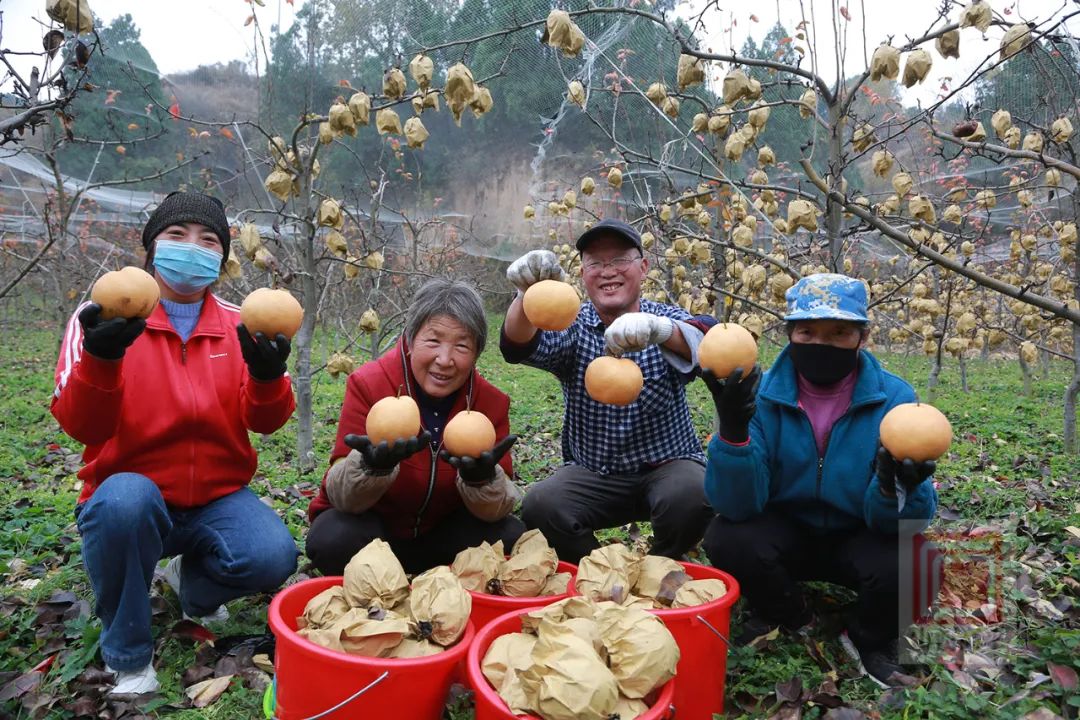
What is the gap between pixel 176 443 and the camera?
2303 millimetres

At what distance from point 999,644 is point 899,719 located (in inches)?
23.0

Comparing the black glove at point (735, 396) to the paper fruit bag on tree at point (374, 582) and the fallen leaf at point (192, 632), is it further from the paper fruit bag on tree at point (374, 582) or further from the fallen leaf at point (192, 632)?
the fallen leaf at point (192, 632)

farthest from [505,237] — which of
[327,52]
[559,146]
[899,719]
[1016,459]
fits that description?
[899,719]

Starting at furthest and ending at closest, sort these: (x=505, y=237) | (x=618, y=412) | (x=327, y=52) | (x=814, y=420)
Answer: (x=505, y=237)
(x=327, y=52)
(x=618, y=412)
(x=814, y=420)

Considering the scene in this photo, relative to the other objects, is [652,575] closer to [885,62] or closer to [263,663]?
[263,663]

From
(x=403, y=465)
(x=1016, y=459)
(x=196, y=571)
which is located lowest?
(x=1016, y=459)

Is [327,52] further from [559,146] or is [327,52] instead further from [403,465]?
[559,146]

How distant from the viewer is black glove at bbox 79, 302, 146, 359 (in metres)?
1.88

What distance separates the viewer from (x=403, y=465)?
242 centimetres

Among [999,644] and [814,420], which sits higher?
[814,420]

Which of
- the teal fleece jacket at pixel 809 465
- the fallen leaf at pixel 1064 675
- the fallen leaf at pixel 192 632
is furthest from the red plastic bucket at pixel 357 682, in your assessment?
the fallen leaf at pixel 1064 675

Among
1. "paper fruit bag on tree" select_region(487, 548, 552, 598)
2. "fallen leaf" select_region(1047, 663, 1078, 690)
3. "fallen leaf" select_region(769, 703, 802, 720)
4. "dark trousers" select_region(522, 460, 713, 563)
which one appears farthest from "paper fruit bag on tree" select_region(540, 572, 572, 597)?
"fallen leaf" select_region(1047, 663, 1078, 690)

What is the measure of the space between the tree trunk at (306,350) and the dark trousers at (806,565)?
2477mm

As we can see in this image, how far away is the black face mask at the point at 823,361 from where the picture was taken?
2191mm
